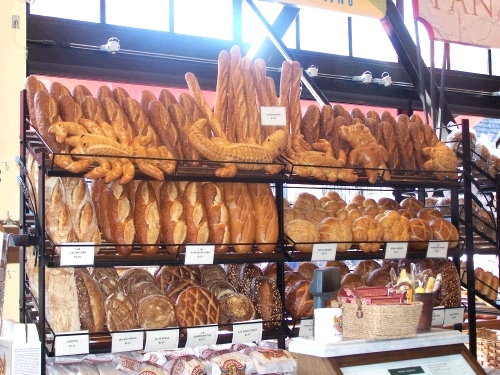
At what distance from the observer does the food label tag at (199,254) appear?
2.50m

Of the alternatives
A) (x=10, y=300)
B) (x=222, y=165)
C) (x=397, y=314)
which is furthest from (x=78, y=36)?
(x=397, y=314)

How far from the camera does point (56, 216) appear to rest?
2.38 m

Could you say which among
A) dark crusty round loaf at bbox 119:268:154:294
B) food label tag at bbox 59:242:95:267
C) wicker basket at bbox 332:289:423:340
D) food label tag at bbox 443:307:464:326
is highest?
food label tag at bbox 59:242:95:267

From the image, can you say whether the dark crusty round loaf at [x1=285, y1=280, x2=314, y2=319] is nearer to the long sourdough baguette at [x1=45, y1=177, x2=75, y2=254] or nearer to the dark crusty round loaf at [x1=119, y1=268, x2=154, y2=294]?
the dark crusty round loaf at [x1=119, y1=268, x2=154, y2=294]

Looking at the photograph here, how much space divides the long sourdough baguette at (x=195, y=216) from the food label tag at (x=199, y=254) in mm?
111

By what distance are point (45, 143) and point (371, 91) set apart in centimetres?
359

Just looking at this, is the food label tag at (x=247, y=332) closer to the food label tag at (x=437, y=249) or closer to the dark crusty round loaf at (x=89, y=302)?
the dark crusty round loaf at (x=89, y=302)

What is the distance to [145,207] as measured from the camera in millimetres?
2586

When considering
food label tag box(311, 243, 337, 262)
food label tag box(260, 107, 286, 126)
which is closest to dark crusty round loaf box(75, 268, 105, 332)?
food label tag box(311, 243, 337, 262)

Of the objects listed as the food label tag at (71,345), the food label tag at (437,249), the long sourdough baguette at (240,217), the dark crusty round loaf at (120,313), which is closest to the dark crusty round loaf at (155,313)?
the dark crusty round loaf at (120,313)

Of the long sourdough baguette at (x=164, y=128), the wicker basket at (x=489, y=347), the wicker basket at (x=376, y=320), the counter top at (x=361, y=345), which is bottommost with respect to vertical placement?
the wicker basket at (x=489, y=347)

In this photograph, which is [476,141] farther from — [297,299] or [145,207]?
[145,207]

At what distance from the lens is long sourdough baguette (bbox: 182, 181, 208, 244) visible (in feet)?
8.65

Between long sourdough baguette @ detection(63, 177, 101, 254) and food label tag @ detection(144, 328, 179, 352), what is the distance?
1.20 feet
